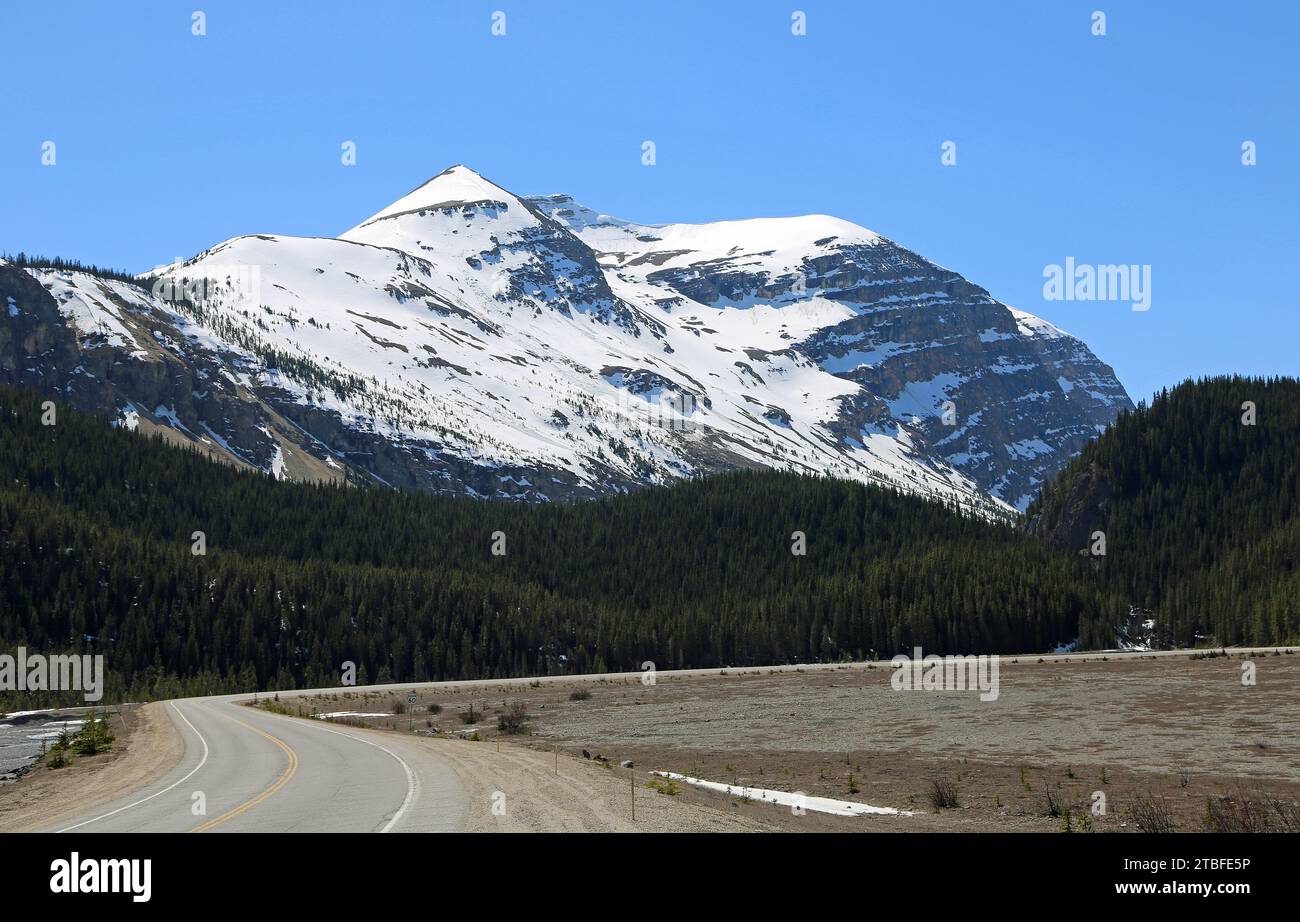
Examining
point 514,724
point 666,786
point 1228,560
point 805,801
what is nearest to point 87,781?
point 666,786

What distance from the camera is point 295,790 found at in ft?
115

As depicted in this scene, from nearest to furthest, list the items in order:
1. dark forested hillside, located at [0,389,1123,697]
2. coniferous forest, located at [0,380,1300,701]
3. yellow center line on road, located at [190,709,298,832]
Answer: yellow center line on road, located at [190,709,298,832]
coniferous forest, located at [0,380,1300,701]
dark forested hillside, located at [0,389,1123,697]

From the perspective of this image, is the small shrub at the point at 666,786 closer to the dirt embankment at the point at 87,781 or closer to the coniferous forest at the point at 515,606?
the dirt embankment at the point at 87,781

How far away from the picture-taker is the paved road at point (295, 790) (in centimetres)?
2706

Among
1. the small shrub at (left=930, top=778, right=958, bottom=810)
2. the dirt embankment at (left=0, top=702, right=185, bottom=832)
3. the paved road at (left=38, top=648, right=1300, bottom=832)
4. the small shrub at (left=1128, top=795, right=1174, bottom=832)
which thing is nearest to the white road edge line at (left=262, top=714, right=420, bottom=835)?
the paved road at (left=38, top=648, right=1300, bottom=832)

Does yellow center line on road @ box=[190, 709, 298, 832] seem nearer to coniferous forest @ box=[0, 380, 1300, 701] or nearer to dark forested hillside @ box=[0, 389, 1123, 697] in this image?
coniferous forest @ box=[0, 380, 1300, 701]

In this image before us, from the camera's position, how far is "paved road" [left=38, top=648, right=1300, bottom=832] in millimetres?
27141

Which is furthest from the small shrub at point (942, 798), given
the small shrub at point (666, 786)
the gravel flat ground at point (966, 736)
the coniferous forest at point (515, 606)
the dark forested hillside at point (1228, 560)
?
the dark forested hillside at point (1228, 560)

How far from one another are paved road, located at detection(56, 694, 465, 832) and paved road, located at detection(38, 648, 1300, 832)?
0.03 metres
